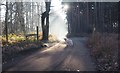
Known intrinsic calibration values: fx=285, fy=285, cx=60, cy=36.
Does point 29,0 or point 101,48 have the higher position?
point 29,0

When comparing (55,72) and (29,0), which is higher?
(29,0)

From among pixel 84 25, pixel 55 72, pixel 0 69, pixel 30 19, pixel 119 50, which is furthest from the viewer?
pixel 30 19

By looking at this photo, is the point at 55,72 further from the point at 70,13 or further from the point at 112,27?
the point at 70,13

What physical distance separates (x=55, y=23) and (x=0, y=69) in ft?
440

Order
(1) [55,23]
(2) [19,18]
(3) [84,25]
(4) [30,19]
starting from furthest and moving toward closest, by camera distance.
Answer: (1) [55,23] < (4) [30,19] < (3) [84,25] < (2) [19,18]

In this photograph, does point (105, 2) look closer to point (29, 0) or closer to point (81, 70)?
point (29, 0)

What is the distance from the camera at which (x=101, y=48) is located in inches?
720

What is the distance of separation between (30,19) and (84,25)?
2560 cm

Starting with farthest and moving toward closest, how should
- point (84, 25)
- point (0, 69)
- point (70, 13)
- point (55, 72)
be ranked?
1. point (70, 13)
2. point (84, 25)
3. point (0, 69)
4. point (55, 72)

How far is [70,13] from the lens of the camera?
82.7 metres

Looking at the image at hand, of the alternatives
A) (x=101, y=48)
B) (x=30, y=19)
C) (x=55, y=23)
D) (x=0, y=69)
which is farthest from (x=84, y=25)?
(x=55, y=23)

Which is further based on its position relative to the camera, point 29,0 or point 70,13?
point 70,13

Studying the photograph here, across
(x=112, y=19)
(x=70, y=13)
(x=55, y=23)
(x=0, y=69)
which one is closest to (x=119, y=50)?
(x=0, y=69)

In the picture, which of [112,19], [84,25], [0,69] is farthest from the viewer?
[84,25]
